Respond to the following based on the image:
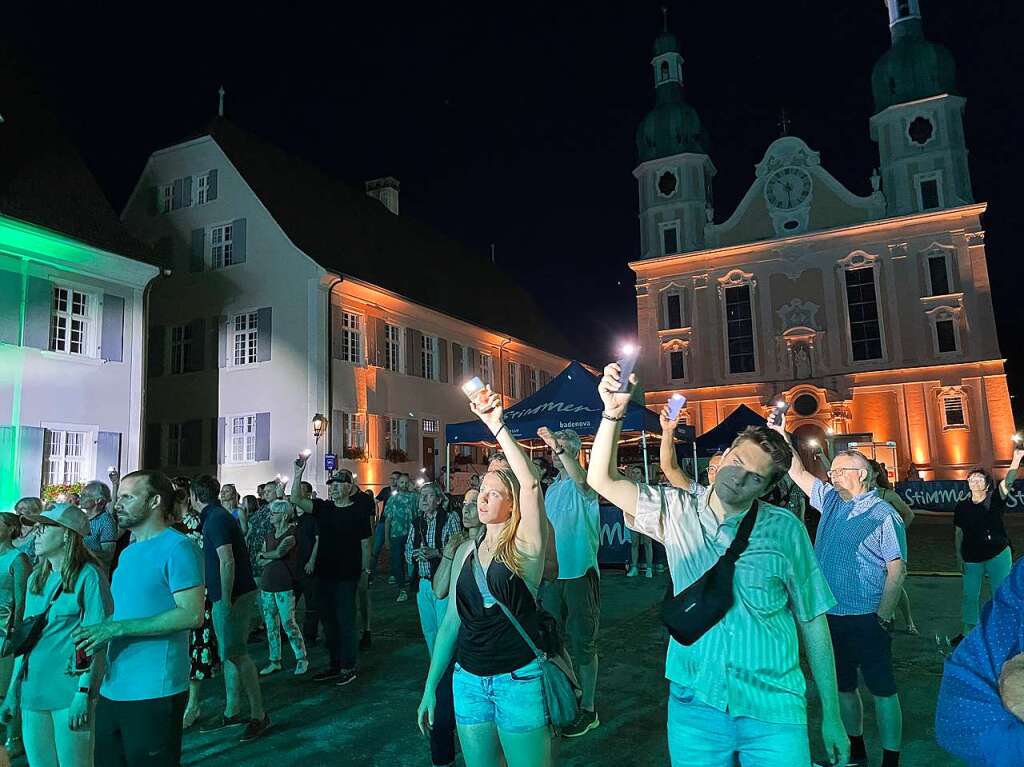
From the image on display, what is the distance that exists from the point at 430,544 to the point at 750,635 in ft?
18.6

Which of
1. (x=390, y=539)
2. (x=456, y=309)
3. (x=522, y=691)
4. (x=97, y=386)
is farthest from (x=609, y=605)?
(x=456, y=309)

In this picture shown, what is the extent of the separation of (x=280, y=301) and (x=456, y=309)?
8.51 m

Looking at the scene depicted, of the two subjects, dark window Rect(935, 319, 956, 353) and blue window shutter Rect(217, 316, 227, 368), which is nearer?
blue window shutter Rect(217, 316, 227, 368)

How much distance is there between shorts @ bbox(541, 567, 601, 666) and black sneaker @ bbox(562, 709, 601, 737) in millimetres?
365

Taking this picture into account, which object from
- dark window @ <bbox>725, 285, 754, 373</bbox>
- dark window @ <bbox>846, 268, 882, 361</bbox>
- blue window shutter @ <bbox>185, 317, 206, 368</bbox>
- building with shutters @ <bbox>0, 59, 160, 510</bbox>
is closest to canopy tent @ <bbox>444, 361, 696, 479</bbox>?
building with shutters @ <bbox>0, 59, 160, 510</bbox>

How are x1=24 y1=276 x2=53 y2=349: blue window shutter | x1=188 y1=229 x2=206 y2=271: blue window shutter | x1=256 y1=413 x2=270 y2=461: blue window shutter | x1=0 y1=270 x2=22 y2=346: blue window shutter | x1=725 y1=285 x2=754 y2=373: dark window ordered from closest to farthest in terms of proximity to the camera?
x1=0 y1=270 x2=22 y2=346: blue window shutter → x1=24 y1=276 x2=53 y2=349: blue window shutter → x1=256 y1=413 x2=270 y2=461: blue window shutter → x1=188 y1=229 x2=206 y2=271: blue window shutter → x1=725 y1=285 x2=754 y2=373: dark window

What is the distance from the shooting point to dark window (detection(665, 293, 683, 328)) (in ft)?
127

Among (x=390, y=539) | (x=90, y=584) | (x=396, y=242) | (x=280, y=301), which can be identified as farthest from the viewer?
(x=396, y=242)

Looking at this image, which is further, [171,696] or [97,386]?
[97,386]

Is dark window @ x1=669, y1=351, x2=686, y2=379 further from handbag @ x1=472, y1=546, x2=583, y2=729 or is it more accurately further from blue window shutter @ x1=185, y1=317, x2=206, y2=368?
handbag @ x1=472, y1=546, x2=583, y2=729

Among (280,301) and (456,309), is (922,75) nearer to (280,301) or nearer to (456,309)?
(456,309)

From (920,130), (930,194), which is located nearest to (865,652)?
(930,194)

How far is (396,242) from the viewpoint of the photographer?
2969cm

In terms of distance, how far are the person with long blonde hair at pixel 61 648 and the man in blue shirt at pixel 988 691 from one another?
367 cm
